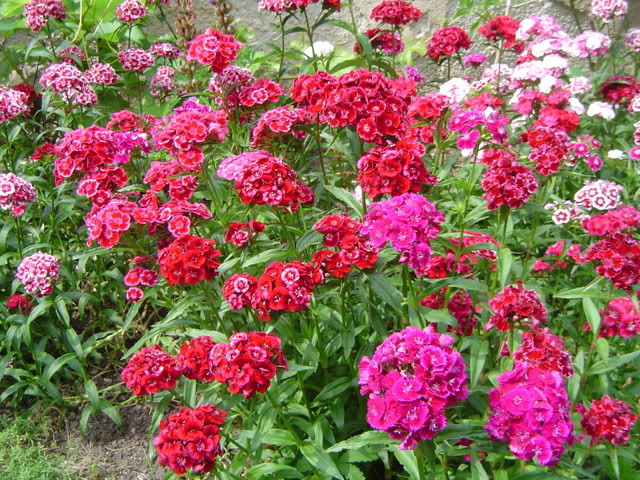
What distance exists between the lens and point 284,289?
2514 millimetres

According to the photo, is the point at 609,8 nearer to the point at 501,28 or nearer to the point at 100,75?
the point at 501,28

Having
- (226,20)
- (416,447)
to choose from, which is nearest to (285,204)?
(416,447)

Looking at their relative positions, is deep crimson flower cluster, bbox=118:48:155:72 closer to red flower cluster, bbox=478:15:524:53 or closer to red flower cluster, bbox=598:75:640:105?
red flower cluster, bbox=478:15:524:53

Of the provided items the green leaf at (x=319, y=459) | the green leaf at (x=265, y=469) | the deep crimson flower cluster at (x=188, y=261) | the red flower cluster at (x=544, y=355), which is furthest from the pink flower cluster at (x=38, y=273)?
the red flower cluster at (x=544, y=355)

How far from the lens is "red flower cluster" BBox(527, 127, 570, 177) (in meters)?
3.24

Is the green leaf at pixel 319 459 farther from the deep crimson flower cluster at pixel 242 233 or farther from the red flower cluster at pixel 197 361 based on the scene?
the deep crimson flower cluster at pixel 242 233

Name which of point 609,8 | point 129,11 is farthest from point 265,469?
point 609,8

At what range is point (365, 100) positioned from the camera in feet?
9.51

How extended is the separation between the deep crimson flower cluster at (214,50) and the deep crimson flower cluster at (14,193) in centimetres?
120

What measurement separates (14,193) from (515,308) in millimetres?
2688

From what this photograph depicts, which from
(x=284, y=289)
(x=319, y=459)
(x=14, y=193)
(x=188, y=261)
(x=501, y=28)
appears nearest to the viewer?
(x=284, y=289)

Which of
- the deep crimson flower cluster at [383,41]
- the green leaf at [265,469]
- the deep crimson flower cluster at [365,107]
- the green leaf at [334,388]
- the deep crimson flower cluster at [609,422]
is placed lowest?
the green leaf at [265,469]

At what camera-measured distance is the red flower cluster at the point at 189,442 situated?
223 cm

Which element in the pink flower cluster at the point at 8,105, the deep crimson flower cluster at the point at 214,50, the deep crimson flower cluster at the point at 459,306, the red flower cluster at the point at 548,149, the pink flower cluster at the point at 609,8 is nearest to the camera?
the deep crimson flower cluster at the point at 459,306
